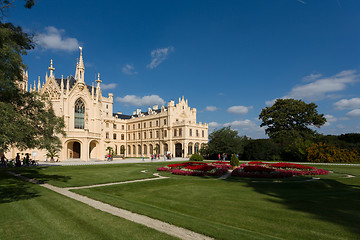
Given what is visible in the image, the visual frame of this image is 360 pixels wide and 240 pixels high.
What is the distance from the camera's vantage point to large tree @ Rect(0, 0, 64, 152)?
9.57 meters

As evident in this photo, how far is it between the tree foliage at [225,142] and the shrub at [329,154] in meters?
13.6

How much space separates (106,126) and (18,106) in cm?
5795

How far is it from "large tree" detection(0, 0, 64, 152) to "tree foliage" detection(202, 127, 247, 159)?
120 feet

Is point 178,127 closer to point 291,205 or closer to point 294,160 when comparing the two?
point 294,160

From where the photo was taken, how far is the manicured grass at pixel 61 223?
5.93m

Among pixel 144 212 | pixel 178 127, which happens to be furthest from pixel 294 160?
pixel 144 212

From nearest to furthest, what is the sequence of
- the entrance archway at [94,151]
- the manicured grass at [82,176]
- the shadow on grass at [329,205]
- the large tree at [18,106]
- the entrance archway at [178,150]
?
the shadow on grass at [329,205]
the large tree at [18,106]
the manicured grass at [82,176]
the entrance archway at [94,151]
the entrance archway at [178,150]

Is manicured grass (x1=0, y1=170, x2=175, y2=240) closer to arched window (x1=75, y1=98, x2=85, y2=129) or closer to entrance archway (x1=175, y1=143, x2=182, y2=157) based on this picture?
arched window (x1=75, y1=98, x2=85, y2=129)

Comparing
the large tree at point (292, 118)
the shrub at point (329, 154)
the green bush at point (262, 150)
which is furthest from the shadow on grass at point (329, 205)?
the large tree at point (292, 118)

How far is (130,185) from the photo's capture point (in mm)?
14250

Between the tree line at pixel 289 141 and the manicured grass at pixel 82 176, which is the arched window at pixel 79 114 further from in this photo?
the tree line at pixel 289 141

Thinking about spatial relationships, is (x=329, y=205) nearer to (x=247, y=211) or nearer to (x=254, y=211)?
(x=254, y=211)

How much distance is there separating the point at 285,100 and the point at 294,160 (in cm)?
1946

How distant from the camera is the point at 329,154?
34844 mm
